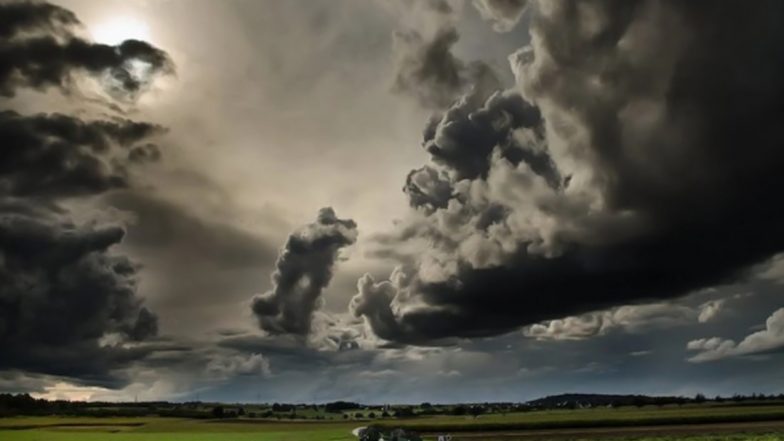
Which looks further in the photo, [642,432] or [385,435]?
[642,432]

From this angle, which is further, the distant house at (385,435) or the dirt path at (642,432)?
the dirt path at (642,432)

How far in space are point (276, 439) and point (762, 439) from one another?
66.7 m

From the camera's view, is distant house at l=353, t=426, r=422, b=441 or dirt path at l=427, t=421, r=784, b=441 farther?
dirt path at l=427, t=421, r=784, b=441

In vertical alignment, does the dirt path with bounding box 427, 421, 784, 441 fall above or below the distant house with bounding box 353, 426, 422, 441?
below

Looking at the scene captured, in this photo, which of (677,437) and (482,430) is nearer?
(677,437)

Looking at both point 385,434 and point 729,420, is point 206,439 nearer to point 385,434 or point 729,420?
point 385,434

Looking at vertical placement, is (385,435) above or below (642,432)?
above

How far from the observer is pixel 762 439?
79.8 meters

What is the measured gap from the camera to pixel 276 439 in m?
102

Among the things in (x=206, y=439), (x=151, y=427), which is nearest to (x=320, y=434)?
(x=206, y=439)

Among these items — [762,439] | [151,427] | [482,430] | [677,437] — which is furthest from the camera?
[151,427]

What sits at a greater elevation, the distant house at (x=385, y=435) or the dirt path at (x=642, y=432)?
the distant house at (x=385, y=435)

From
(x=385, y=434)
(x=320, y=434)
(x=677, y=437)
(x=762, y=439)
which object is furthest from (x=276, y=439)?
(x=762, y=439)

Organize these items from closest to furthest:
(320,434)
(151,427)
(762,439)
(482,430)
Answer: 1. (762,439)
2. (320,434)
3. (482,430)
4. (151,427)
